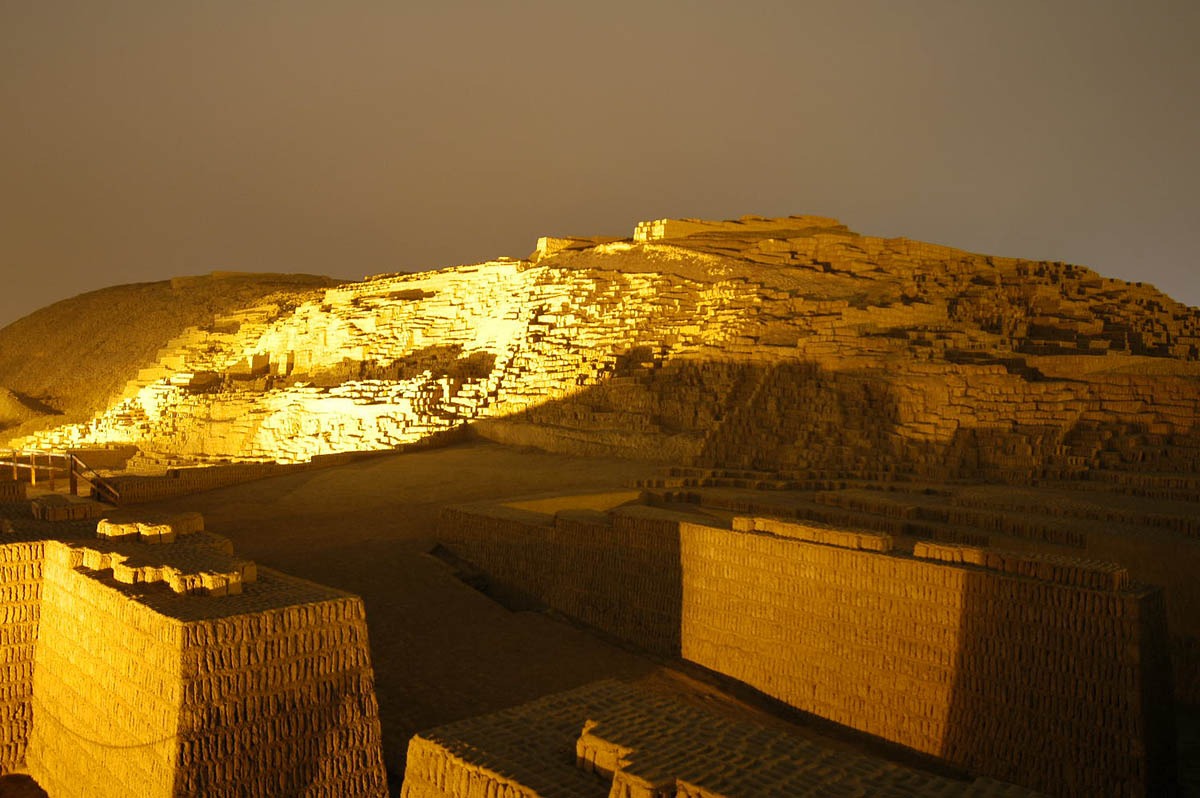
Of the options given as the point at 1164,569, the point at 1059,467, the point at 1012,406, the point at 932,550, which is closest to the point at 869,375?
the point at 1012,406

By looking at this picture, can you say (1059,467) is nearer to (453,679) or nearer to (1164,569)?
(1164,569)

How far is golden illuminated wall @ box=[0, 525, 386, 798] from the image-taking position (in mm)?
3584

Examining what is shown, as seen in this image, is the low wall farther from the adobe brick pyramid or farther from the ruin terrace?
the adobe brick pyramid

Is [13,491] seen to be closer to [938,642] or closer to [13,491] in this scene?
[13,491]

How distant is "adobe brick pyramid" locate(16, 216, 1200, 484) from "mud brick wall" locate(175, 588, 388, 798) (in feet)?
21.2

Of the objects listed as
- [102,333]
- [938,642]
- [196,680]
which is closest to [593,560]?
[938,642]

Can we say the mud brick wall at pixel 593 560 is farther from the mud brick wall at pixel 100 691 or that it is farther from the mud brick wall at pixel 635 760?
the mud brick wall at pixel 100 691

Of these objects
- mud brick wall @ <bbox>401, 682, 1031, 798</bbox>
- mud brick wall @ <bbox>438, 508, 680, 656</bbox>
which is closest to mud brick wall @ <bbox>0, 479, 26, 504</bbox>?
mud brick wall @ <bbox>438, 508, 680, 656</bbox>

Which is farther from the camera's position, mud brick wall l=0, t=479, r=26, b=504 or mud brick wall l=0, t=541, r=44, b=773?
mud brick wall l=0, t=479, r=26, b=504

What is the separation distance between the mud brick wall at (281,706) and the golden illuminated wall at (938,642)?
2539 millimetres

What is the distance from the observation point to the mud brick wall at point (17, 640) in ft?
15.4

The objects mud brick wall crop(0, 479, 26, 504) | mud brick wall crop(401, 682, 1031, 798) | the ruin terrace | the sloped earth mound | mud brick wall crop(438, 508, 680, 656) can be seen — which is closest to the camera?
mud brick wall crop(401, 682, 1031, 798)

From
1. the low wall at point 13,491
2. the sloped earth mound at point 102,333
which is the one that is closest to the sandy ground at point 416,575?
the low wall at point 13,491

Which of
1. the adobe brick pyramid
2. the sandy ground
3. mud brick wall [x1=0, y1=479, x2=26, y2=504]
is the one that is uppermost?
the adobe brick pyramid
